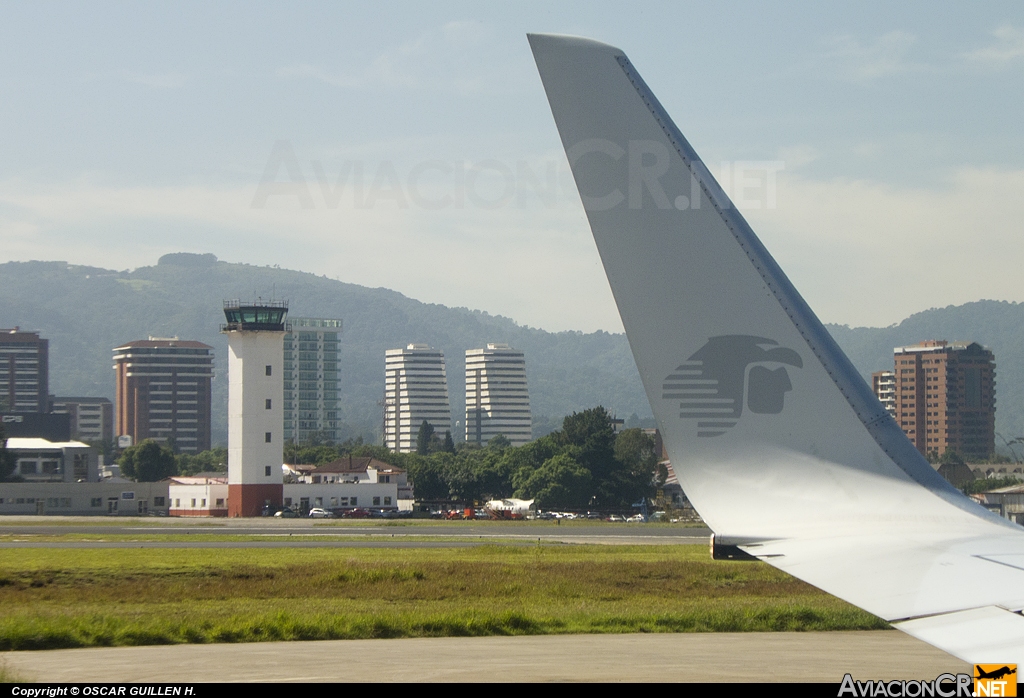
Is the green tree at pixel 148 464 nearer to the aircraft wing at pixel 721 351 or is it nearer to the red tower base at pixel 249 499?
the red tower base at pixel 249 499

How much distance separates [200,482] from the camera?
372 ft

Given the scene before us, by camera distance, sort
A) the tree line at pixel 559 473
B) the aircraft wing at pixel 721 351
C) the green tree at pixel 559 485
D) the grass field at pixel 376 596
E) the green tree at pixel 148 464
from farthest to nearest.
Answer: the green tree at pixel 148 464
the tree line at pixel 559 473
the green tree at pixel 559 485
the grass field at pixel 376 596
the aircraft wing at pixel 721 351

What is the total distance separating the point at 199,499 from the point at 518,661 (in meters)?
97.5

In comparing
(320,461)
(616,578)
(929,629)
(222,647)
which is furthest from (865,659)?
(320,461)

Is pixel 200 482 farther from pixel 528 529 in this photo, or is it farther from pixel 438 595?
pixel 438 595

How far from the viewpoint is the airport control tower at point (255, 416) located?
316 ft

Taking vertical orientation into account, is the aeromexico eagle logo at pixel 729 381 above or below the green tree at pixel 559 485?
above

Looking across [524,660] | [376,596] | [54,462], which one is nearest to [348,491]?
[54,462]

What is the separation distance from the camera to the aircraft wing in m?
5.44

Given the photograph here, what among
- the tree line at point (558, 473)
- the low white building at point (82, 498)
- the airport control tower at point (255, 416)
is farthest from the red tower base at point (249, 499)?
the tree line at point (558, 473)

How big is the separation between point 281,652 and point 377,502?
9887cm

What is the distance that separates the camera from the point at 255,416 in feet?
318

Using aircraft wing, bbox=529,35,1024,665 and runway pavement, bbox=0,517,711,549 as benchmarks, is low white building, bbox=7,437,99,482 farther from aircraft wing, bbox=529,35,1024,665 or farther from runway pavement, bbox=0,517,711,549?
aircraft wing, bbox=529,35,1024,665

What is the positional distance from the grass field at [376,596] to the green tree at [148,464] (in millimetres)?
122289
